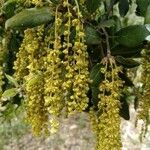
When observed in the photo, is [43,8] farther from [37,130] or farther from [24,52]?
[37,130]

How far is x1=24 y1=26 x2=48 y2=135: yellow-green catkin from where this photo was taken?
4.15 ft

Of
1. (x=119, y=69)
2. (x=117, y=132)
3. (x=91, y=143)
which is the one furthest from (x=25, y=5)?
(x=91, y=143)

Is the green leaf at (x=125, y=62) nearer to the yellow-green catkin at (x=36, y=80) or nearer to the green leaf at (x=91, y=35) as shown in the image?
the green leaf at (x=91, y=35)

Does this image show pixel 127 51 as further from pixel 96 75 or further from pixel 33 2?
pixel 33 2

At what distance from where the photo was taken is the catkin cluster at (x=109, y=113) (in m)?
1.17

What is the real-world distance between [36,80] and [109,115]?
0.21 meters

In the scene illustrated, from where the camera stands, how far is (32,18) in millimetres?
1259

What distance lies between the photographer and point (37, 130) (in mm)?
1283

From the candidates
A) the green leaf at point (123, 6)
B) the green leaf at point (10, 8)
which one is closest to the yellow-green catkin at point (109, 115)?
the green leaf at point (10, 8)

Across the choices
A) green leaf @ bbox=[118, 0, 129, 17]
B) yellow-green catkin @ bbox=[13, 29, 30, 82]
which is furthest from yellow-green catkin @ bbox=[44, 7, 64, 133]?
green leaf @ bbox=[118, 0, 129, 17]

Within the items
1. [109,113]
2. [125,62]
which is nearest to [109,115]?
[109,113]

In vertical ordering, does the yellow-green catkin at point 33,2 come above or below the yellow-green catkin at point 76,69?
above

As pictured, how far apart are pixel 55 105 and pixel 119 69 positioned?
0.21 meters

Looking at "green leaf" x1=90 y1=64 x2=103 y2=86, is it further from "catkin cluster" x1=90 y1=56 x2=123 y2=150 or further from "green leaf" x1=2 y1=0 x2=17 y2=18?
"green leaf" x1=2 y1=0 x2=17 y2=18
